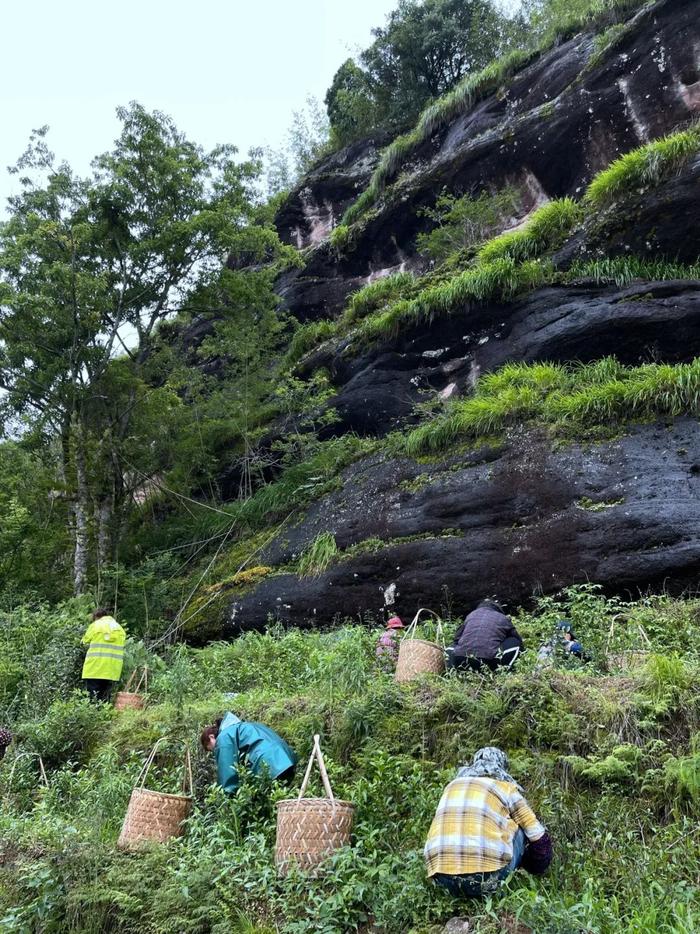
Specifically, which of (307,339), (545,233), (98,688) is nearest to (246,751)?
(98,688)

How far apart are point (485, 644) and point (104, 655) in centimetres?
467

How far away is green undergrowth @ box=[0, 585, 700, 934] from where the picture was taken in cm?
389

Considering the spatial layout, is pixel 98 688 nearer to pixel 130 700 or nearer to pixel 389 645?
pixel 130 700

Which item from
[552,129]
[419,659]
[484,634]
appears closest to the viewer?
[484,634]

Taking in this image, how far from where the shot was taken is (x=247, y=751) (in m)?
5.50

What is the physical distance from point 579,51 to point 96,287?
1134 cm

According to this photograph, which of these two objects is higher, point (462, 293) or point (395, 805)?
point (462, 293)

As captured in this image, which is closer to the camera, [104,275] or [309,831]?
[309,831]

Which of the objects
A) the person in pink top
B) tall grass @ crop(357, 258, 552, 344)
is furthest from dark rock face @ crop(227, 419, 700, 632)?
tall grass @ crop(357, 258, 552, 344)

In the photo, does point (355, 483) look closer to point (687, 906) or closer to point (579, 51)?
point (687, 906)

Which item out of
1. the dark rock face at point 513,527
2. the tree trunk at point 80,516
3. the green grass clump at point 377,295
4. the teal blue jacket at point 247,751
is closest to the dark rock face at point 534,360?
the dark rock face at point 513,527

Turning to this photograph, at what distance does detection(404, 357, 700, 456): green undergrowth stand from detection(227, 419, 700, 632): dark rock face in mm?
346

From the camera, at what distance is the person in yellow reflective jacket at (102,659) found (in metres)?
8.61

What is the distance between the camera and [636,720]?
4.84 m
